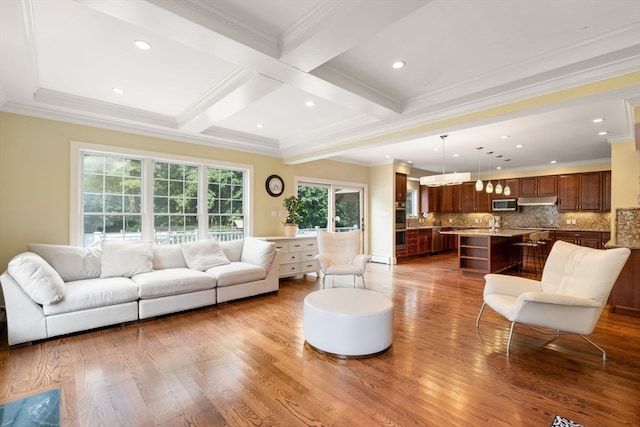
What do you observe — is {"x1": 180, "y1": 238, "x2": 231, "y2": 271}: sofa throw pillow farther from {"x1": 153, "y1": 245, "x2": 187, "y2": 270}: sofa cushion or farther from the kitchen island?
the kitchen island

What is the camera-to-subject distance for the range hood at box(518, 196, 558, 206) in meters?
7.76

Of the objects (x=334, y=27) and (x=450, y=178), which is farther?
(x=450, y=178)

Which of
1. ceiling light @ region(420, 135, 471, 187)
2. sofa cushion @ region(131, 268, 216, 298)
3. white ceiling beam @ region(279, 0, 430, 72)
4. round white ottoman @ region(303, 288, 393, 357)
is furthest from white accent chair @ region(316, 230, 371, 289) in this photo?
white ceiling beam @ region(279, 0, 430, 72)

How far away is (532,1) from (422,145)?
13.1 ft

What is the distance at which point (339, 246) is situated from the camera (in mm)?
5129

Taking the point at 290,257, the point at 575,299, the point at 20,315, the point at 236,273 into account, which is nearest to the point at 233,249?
the point at 236,273

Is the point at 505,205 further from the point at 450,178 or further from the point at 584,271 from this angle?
the point at 584,271

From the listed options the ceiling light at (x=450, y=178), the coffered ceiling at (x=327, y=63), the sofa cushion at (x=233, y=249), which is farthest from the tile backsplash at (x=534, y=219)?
the sofa cushion at (x=233, y=249)

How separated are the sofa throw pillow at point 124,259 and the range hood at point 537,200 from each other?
359 inches

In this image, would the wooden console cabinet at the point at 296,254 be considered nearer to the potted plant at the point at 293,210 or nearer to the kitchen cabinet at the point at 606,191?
the potted plant at the point at 293,210

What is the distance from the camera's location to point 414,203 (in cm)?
926

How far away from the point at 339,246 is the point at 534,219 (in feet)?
21.8

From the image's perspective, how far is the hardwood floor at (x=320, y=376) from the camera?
6.02ft

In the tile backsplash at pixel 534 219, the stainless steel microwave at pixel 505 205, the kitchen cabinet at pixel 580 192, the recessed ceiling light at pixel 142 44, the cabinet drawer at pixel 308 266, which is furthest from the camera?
the stainless steel microwave at pixel 505 205
